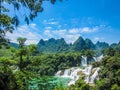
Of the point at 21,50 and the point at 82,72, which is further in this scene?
the point at 82,72

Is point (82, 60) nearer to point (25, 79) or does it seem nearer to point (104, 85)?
point (104, 85)

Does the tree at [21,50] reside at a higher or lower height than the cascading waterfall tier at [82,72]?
higher

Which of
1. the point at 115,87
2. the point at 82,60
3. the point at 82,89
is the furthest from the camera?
the point at 82,60

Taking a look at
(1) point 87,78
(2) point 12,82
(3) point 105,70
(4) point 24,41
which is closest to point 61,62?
(1) point 87,78

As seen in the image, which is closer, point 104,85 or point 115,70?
point 104,85

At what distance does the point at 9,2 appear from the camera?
Result: 7004 millimetres

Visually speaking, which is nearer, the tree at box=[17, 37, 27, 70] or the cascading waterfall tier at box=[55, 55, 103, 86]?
the tree at box=[17, 37, 27, 70]

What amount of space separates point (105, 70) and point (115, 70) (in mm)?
2290

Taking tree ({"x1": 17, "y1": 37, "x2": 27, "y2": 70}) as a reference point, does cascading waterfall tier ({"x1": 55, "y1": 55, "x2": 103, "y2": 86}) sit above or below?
below

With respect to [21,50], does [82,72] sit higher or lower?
lower

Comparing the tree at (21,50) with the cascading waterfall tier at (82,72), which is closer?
the tree at (21,50)

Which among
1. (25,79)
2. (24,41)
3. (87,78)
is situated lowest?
(87,78)

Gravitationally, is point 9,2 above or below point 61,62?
above

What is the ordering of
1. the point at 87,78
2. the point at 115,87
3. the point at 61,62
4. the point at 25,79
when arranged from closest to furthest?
the point at 25,79 < the point at 115,87 < the point at 87,78 < the point at 61,62
